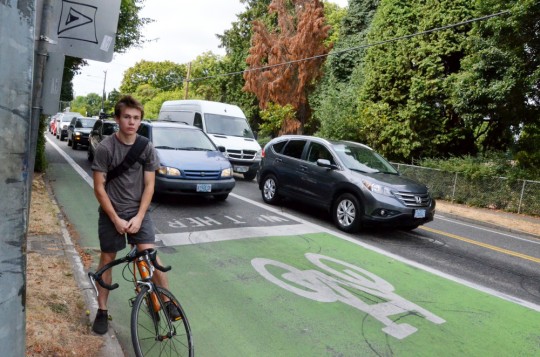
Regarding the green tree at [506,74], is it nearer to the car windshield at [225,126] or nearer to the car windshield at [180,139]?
the car windshield at [225,126]

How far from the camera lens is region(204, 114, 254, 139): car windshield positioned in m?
15.5

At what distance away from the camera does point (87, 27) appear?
341 cm

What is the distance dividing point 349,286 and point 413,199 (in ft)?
Result: 10.7

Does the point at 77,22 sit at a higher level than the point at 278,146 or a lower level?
higher

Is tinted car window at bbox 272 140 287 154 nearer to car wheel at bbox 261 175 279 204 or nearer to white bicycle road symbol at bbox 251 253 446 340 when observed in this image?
car wheel at bbox 261 175 279 204

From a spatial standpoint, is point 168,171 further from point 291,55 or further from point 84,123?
point 291,55

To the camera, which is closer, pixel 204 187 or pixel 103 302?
pixel 103 302

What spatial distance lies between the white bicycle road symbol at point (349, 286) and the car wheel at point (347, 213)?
6.18 ft

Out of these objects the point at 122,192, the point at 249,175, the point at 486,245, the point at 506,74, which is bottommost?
the point at 486,245

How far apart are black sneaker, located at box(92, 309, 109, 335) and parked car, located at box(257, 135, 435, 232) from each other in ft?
17.4

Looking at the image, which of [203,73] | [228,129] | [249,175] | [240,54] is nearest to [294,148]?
[249,175]

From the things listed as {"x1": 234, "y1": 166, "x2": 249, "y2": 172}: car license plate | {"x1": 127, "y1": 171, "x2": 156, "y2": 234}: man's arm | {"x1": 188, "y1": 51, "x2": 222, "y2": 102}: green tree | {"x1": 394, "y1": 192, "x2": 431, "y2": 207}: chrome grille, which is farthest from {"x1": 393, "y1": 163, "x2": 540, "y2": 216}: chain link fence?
{"x1": 188, "y1": 51, "x2": 222, "y2": 102}: green tree

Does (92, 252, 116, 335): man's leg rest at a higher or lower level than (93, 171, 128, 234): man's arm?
lower

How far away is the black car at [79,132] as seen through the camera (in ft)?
73.3
